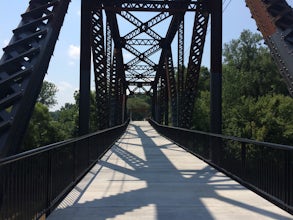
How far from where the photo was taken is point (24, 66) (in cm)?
779

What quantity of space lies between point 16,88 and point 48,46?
1.54 m

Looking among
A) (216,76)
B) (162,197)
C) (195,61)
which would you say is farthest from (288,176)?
(195,61)

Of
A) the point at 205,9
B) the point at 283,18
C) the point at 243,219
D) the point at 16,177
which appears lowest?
the point at 243,219

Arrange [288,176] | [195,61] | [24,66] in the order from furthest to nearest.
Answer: [195,61]
[24,66]
[288,176]

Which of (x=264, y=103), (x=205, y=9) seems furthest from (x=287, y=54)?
(x=264, y=103)

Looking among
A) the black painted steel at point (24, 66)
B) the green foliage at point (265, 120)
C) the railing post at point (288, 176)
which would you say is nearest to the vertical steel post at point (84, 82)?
the black painted steel at point (24, 66)

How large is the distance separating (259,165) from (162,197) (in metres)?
1.93

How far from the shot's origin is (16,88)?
721cm

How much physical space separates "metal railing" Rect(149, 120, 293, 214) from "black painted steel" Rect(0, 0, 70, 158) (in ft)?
13.6

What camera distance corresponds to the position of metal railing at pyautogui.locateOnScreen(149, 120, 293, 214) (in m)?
6.70

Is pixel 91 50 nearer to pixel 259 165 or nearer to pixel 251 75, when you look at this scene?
pixel 259 165

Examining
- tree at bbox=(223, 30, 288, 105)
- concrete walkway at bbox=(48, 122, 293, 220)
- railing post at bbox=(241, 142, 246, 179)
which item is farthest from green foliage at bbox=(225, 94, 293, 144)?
railing post at bbox=(241, 142, 246, 179)

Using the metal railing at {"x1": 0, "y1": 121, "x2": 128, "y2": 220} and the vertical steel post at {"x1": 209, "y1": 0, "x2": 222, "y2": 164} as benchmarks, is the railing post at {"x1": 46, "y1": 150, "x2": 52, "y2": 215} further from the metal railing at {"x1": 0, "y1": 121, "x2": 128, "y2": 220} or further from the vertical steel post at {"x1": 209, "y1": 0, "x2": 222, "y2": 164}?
the vertical steel post at {"x1": 209, "y1": 0, "x2": 222, "y2": 164}

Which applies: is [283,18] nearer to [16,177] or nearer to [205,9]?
[16,177]
